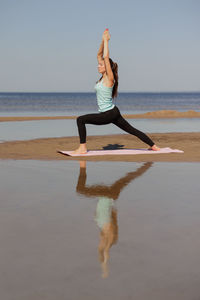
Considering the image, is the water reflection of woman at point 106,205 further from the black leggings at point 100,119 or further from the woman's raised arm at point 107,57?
the woman's raised arm at point 107,57

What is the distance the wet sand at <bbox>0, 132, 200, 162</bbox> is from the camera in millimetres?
9641

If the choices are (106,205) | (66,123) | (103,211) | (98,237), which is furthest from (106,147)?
(66,123)

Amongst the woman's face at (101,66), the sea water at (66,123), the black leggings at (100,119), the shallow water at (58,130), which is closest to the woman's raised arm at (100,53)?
the woman's face at (101,66)

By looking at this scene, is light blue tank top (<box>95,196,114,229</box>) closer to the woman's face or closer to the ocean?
the woman's face

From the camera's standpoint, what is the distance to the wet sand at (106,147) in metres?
9.64

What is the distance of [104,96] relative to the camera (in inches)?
392

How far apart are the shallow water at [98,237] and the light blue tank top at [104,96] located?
9.30ft

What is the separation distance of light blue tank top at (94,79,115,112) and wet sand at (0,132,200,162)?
102 cm

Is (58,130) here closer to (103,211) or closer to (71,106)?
(103,211)

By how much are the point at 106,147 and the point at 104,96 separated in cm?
218

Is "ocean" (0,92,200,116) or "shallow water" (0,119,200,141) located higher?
"shallow water" (0,119,200,141)

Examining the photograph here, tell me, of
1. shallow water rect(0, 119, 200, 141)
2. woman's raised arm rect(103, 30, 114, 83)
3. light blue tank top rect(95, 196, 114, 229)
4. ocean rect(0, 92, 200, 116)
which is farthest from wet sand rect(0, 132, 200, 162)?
ocean rect(0, 92, 200, 116)

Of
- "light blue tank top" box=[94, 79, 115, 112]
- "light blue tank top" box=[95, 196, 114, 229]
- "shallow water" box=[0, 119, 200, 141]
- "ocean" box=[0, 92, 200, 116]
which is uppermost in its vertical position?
"light blue tank top" box=[94, 79, 115, 112]

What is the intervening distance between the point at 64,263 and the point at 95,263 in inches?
8.7
